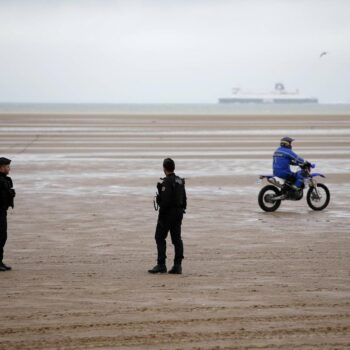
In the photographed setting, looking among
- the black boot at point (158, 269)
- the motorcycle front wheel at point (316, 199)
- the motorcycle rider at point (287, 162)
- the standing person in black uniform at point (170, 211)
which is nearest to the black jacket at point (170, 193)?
the standing person in black uniform at point (170, 211)

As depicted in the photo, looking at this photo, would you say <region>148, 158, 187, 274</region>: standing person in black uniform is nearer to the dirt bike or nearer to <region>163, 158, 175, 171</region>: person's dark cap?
<region>163, 158, 175, 171</region>: person's dark cap

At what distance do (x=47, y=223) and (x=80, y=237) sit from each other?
1728mm

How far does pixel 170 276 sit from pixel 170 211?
0.78 meters

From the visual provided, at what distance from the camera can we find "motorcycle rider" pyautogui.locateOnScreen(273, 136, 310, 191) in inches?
615

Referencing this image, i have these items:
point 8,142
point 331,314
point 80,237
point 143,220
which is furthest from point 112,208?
point 8,142

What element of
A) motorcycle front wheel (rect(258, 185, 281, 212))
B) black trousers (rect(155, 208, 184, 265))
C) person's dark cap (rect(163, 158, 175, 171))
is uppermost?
person's dark cap (rect(163, 158, 175, 171))

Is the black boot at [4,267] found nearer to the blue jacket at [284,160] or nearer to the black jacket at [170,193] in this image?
the black jacket at [170,193]

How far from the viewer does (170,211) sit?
960cm

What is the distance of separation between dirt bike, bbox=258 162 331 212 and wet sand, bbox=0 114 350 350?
Answer: 25cm

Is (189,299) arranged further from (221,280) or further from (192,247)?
(192,247)

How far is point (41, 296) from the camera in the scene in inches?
321

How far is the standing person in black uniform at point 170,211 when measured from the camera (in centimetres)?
953

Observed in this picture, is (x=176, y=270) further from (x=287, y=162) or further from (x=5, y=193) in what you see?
(x=287, y=162)

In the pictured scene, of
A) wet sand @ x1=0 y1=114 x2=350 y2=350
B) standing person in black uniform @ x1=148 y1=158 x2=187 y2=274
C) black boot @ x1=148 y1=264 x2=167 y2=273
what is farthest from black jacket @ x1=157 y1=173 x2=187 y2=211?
wet sand @ x1=0 y1=114 x2=350 y2=350
